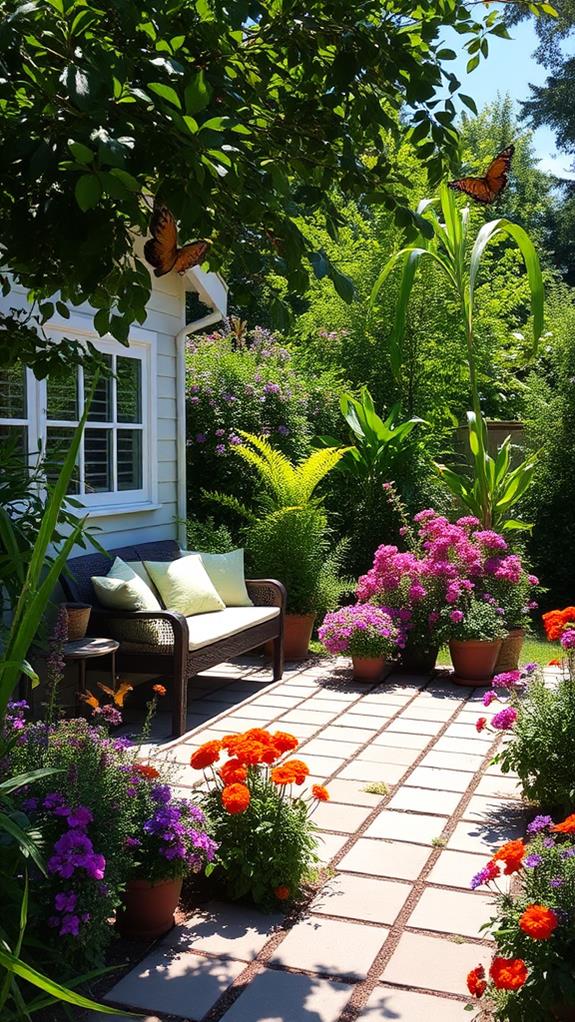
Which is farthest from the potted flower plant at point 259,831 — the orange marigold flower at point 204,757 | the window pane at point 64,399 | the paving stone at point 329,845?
the window pane at point 64,399

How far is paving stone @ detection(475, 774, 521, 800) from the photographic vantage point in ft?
14.2

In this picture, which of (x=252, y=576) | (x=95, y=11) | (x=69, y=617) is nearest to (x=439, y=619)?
(x=252, y=576)

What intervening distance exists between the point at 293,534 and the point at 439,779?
124 inches

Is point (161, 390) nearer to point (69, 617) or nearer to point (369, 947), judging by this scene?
point (69, 617)

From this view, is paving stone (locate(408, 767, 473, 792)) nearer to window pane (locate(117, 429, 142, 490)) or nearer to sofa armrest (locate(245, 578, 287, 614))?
sofa armrest (locate(245, 578, 287, 614))

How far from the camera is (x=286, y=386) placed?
8.91m

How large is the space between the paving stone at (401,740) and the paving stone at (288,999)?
2.42m

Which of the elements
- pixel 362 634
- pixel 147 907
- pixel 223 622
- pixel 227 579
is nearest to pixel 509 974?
pixel 147 907

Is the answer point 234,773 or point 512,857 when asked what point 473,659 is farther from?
point 512,857

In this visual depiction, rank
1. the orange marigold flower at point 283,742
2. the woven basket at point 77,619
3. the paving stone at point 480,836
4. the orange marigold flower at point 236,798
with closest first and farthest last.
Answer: the orange marigold flower at point 236,798
the orange marigold flower at point 283,742
the paving stone at point 480,836
the woven basket at point 77,619

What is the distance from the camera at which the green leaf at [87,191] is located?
1805 mm

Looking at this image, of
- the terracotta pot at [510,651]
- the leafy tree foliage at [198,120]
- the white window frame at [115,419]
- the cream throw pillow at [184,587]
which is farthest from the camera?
the terracotta pot at [510,651]

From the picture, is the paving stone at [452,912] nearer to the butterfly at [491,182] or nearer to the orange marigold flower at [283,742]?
the orange marigold flower at [283,742]

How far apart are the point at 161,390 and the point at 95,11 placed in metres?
5.37
